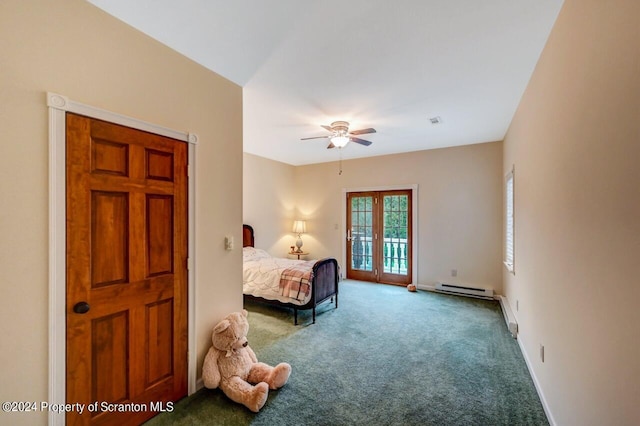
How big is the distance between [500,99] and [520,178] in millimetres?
926

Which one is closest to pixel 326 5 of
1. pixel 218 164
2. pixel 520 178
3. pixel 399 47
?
pixel 399 47

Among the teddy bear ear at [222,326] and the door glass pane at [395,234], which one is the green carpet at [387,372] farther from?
the door glass pane at [395,234]

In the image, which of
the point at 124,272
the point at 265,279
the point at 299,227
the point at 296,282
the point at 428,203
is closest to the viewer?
the point at 124,272

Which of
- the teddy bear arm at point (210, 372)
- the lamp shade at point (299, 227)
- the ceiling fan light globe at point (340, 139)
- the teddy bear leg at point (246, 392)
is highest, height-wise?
the ceiling fan light globe at point (340, 139)

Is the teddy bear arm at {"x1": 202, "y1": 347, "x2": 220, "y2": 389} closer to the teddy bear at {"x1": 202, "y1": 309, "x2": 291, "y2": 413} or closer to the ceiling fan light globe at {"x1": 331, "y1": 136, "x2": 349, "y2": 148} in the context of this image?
the teddy bear at {"x1": 202, "y1": 309, "x2": 291, "y2": 413}

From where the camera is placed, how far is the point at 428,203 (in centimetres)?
536

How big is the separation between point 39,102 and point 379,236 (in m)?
5.35

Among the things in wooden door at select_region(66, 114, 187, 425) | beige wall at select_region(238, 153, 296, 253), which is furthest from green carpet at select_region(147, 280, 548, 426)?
beige wall at select_region(238, 153, 296, 253)

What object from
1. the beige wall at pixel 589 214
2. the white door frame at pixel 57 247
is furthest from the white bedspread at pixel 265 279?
the beige wall at pixel 589 214

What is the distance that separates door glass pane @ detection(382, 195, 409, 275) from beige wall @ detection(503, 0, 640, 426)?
3.30m

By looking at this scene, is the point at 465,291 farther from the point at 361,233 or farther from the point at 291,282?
the point at 291,282

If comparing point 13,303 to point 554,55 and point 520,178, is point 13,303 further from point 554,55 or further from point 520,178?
point 520,178

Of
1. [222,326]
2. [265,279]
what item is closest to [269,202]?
[265,279]

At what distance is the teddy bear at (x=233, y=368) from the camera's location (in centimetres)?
221
